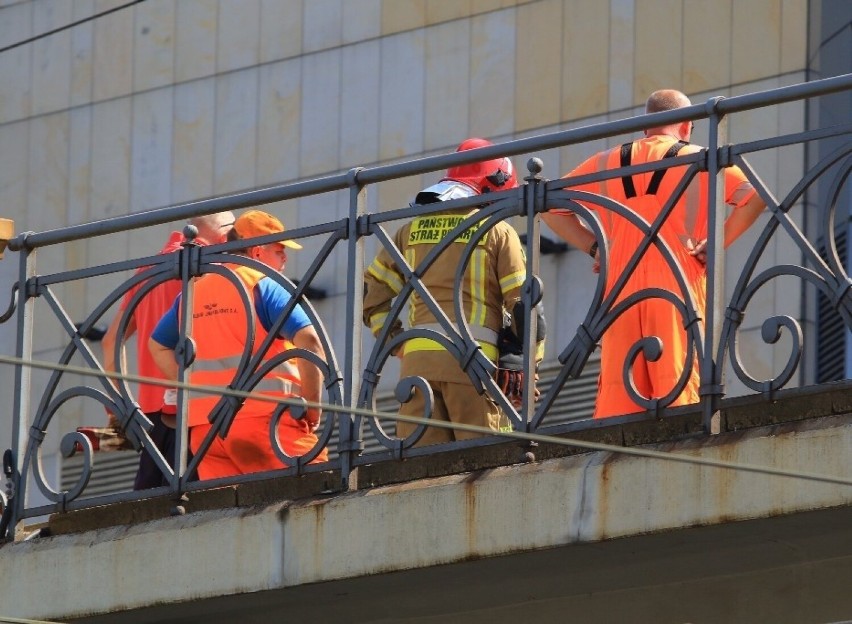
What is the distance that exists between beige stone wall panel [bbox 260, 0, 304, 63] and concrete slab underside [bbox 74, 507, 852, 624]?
983 centimetres

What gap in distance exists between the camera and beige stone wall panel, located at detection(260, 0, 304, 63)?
18359 millimetres

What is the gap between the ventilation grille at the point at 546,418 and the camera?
51.3 feet

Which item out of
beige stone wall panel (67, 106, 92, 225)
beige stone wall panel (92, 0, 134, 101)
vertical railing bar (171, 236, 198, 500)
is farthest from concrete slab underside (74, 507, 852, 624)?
beige stone wall panel (92, 0, 134, 101)

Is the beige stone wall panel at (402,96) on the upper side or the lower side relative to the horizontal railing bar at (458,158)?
upper

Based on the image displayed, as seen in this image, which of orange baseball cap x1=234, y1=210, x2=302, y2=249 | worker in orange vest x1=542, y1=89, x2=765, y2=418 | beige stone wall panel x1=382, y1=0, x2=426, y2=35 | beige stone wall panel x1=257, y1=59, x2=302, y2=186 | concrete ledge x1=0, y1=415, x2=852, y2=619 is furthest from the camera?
beige stone wall panel x1=257, y1=59, x2=302, y2=186

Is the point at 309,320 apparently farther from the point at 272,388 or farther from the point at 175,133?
the point at 175,133

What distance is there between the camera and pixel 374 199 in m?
17.4

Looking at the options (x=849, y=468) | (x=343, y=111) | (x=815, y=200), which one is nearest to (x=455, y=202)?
(x=849, y=468)

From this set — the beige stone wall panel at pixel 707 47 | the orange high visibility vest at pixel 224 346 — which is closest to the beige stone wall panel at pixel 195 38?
the beige stone wall panel at pixel 707 47

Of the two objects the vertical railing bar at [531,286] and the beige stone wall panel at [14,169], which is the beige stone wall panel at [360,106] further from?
the vertical railing bar at [531,286]

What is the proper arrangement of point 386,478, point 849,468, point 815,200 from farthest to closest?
point 815,200, point 386,478, point 849,468

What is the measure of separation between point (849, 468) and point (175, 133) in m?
12.2

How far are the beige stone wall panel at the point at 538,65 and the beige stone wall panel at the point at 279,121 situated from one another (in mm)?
2098

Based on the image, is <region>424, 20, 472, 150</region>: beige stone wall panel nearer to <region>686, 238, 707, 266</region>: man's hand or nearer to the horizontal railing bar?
the horizontal railing bar
